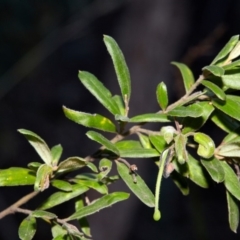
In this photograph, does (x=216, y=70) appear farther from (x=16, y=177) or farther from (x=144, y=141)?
(x=16, y=177)

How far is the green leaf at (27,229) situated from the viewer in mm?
561

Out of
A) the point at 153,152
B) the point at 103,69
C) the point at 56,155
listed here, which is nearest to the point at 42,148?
the point at 56,155

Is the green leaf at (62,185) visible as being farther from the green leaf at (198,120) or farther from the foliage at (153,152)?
the green leaf at (198,120)

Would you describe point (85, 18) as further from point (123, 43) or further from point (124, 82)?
point (124, 82)

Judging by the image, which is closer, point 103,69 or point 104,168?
point 104,168

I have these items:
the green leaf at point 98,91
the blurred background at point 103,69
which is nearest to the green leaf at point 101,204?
the green leaf at point 98,91

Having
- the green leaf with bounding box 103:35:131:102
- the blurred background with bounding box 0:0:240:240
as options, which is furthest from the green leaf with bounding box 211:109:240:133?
the blurred background with bounding box 0:0:240:240

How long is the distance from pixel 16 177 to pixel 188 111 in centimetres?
21

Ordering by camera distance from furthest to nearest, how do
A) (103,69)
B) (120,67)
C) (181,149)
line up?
(103,69), (120,67), (181,149)

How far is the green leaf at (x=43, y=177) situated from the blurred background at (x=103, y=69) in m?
0.76

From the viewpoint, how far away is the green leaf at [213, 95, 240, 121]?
0.54 metres

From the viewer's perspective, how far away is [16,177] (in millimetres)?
585

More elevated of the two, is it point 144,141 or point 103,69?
point 144,141

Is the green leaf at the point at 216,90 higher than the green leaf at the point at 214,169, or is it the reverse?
the green leaf at the point at 216,90
